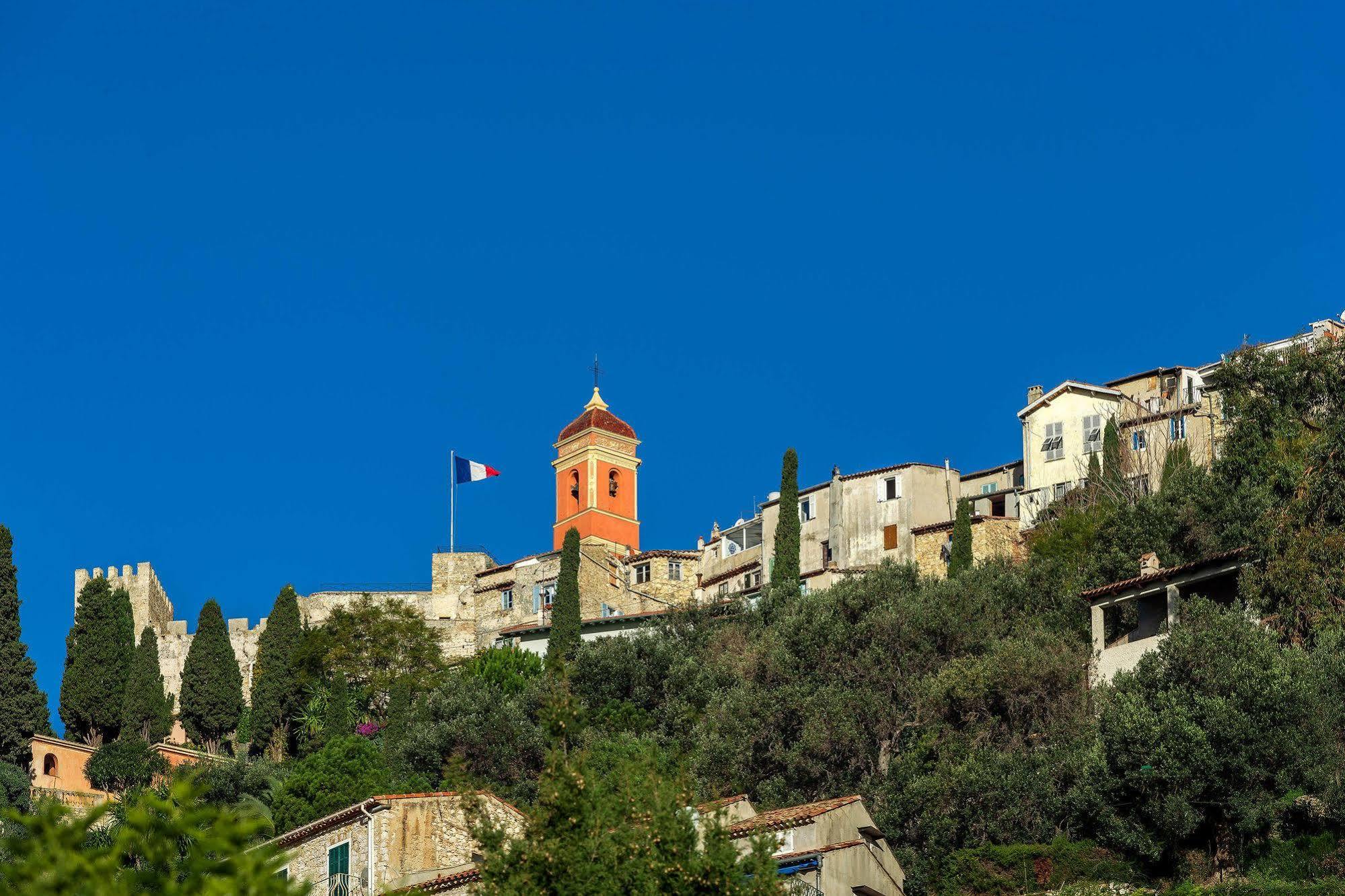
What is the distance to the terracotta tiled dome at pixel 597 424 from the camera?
91.5m

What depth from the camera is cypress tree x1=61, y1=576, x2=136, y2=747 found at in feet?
225

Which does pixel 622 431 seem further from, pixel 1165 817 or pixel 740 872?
pixel 740 872

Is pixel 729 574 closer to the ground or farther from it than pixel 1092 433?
closer to the ground

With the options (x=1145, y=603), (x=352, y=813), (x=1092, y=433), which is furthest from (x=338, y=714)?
(x=352, y=813)

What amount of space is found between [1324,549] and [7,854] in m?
26.9

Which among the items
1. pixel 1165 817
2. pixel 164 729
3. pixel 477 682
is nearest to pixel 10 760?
pixel 164 729

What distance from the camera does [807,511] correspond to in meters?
72.1

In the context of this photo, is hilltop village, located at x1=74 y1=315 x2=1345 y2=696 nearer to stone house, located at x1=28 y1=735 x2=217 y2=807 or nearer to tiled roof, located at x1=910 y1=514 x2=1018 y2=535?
tiled roof, located at x1=910 y1=514 x2=1018 y2=535

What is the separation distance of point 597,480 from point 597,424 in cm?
361

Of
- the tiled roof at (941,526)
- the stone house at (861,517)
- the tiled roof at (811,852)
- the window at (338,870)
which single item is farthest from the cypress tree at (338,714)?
the tiled roof at (811,852)

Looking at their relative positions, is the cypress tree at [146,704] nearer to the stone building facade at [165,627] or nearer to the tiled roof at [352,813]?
the stone building facade at [165,627]

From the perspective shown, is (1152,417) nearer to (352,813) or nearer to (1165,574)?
(1165,574)

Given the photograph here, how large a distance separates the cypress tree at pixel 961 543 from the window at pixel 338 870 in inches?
1131

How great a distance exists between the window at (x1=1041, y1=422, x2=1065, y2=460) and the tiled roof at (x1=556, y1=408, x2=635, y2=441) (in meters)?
27.2
